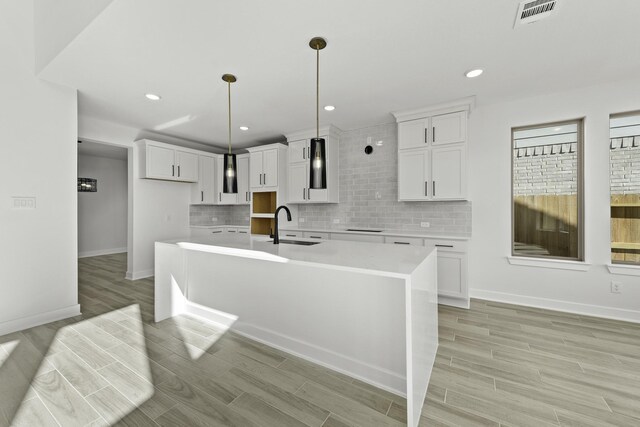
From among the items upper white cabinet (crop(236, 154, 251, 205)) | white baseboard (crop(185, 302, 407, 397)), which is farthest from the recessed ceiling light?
upper white cabinet (crop(236, 154, 251, 205))

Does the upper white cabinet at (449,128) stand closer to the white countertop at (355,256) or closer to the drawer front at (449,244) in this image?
the drawer front at (449,244)

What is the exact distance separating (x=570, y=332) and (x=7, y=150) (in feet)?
19.4

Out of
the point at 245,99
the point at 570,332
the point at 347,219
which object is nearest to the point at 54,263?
the point at 245,99

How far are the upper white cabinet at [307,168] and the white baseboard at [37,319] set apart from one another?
3.23 m

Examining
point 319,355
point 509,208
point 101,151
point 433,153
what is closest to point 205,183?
point 101,151

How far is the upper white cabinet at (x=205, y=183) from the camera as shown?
544 centimetres

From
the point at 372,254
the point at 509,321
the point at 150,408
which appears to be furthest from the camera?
the point at 509,321

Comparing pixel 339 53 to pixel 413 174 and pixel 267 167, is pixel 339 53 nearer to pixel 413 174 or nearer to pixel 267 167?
pixel 413 174

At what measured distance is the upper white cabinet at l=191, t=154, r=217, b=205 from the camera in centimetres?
544

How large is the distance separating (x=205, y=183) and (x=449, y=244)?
4.67 meters

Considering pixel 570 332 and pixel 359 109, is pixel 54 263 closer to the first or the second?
pixel 359 109

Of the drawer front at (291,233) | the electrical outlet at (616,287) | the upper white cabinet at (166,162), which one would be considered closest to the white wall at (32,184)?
the upper white cabinet at (166,162)

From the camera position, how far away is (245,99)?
3361 mm

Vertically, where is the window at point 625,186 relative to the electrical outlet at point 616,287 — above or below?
above
